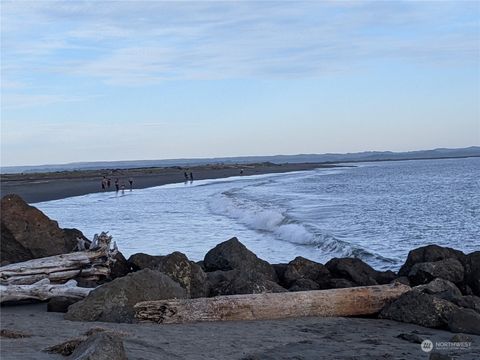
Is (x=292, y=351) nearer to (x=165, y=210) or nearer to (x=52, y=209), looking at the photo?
(x=165, y=210)

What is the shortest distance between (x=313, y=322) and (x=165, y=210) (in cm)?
2352

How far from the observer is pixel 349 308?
9.56 metres

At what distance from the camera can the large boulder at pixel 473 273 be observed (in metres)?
11.7

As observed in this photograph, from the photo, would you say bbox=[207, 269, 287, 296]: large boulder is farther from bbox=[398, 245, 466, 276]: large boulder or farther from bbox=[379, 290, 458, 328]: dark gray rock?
bbox=[398, 245, 466, 276]: large boulder

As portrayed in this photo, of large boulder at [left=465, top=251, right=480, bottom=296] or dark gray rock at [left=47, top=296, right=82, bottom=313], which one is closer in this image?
dark gray rock at [left=47, top=296, right=82, bottom=313]

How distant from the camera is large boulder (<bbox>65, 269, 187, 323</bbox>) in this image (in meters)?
8.61

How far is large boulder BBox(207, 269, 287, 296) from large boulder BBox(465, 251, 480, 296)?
3698mm

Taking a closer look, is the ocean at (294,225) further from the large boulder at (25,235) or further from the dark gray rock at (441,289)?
the dark gray rock at (441,289)

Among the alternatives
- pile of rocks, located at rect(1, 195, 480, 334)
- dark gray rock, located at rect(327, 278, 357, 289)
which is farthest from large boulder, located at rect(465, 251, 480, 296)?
dark gray rock, located at rect(327, 278, 357, 289)

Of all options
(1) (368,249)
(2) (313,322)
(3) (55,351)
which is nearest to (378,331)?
(2) (313,322)

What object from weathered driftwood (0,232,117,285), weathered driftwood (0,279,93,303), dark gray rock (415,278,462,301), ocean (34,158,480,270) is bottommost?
ocean (34,158,480,270)

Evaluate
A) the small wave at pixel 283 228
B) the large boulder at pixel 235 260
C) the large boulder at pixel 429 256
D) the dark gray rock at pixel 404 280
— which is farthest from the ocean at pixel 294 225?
the dark gray rock at pixel 404 280

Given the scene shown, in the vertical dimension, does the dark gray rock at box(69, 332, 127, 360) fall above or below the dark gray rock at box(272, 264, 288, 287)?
above

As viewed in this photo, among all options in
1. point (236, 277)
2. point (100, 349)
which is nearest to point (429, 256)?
point (236, 277)
